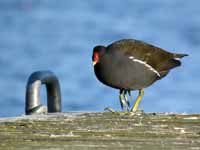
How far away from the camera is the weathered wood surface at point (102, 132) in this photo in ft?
17.4

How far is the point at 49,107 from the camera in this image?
11.2 metres

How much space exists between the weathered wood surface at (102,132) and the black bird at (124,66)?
1687 millimetres

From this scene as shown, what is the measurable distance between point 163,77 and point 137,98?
117 cm

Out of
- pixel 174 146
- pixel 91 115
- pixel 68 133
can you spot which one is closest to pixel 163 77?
pixel 91 115

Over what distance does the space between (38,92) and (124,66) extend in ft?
4.32

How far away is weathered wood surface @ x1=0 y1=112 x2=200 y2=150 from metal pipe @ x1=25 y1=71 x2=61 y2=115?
221cm

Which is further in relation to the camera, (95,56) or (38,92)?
(38,92)

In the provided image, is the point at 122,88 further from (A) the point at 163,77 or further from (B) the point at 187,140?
(B) the point at 187,140

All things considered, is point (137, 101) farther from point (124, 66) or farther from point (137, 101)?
point (124, 66)

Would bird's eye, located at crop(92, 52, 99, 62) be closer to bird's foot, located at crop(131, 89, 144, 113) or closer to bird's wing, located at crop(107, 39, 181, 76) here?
bird's wing, located at crop(107, 39, 181, 76)

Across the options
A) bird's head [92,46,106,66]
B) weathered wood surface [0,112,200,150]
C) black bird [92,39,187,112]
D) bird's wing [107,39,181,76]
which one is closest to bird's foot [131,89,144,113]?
black bird [92,39,187,112]

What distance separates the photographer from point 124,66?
10.5 metres

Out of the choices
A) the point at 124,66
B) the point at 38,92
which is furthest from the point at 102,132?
the point at 38,92

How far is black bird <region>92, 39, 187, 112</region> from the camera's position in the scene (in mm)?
10328
